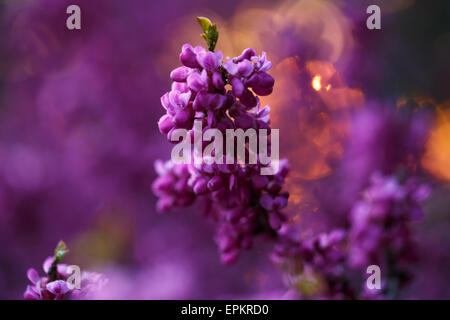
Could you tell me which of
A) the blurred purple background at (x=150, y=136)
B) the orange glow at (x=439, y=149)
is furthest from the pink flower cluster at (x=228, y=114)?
the orange glow at (x=439, y=149)

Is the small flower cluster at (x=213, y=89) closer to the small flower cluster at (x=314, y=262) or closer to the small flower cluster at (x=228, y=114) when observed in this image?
the small flower cluster at (x=228, y=114)

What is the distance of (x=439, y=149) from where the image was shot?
4.64 feet

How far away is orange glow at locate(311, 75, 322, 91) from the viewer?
112 centimetres

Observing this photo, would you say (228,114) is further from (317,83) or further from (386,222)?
(317,83)

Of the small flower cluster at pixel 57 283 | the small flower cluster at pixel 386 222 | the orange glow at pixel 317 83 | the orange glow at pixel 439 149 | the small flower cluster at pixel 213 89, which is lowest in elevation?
the small flower cluster at pixel 57 283

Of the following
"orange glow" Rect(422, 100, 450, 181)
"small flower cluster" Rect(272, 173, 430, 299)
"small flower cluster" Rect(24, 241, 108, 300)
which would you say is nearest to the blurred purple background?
"orange glow" Rect(422, 100, 450, 181)

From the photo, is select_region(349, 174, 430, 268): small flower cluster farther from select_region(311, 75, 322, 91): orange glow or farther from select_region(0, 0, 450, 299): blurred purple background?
select_region(311, 75, 322, 91): orange glow

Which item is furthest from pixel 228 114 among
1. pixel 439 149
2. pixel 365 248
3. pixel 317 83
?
pixel 439 149

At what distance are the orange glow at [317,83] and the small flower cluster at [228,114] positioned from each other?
614 mm

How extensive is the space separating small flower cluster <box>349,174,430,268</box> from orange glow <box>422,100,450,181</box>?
1.82 feet

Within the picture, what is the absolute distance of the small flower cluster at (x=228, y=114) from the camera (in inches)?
17.9

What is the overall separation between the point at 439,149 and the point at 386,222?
2.71 ft

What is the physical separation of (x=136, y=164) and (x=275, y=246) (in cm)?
87

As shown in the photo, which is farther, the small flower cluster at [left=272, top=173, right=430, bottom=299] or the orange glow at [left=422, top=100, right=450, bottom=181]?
the orange glow at [left=422, top=100, right=450, bottom=181]
